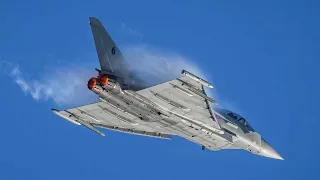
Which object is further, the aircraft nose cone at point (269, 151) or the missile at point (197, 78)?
the aircraft nose cone at point (269, 151)

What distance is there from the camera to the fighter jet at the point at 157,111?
120ft

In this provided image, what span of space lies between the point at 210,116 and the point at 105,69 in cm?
582

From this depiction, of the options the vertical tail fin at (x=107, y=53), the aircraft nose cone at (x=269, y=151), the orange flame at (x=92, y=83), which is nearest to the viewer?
the orange flame at (x=92, y=83)

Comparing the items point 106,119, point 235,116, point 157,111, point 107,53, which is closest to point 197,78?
point 157,111

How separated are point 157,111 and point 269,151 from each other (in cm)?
855

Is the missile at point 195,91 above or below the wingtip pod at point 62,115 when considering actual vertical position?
below

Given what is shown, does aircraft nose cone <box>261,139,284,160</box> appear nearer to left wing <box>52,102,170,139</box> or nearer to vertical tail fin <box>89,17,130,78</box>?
left wing <box>52,102,170,139</box>

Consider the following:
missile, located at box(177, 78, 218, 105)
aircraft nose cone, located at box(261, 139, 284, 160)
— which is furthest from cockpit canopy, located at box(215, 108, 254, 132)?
missile, located at box(177, 78, 218, 105)

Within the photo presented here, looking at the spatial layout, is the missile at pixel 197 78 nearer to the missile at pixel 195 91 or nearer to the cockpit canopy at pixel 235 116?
the missile at pixel 195 91

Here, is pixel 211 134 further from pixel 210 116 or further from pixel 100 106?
pixel 100 106

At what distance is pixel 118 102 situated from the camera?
39031 millimetres

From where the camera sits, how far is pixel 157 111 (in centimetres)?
3894

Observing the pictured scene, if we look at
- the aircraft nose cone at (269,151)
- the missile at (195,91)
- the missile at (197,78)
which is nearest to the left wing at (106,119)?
the aircraft nose cone at (269,151)

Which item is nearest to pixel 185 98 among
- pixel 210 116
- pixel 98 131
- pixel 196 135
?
pixel 210 116
